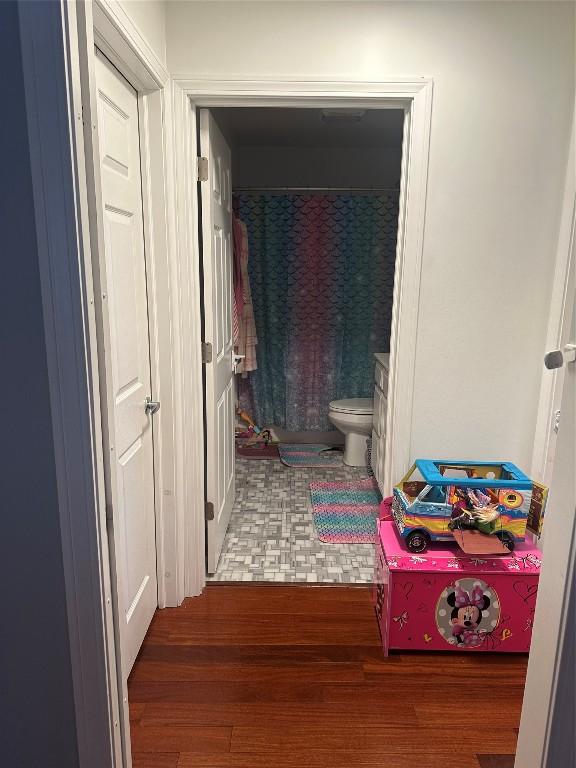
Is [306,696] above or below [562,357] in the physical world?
below

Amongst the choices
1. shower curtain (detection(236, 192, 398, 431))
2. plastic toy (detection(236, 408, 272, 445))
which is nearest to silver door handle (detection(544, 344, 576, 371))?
shower curtain (detection(236, 192, 398, 431))

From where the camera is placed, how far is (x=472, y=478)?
2105 millimetres

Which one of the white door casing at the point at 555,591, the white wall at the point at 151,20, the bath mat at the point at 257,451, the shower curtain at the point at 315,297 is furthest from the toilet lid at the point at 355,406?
the white door casing at the point at 555,591

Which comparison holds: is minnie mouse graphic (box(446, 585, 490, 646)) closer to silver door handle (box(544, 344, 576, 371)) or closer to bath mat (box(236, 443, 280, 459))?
silver door handle (box(544, 344, 576, 371))

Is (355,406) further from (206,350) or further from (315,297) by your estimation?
(206,350)

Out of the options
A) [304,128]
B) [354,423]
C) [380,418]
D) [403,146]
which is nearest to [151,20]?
Result: [403,146]

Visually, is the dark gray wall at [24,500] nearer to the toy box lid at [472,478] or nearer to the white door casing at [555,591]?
the white door casing at [555,591]

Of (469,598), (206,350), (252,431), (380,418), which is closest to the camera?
(469,598)

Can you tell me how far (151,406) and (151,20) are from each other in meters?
1.30

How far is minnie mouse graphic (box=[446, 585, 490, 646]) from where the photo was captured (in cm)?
200

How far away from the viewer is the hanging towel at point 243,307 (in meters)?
3.67

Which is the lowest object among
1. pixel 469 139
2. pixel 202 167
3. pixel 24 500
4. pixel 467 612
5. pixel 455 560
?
pixel 467 612

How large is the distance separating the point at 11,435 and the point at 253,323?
3055 millimetres

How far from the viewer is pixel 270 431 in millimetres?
4336
